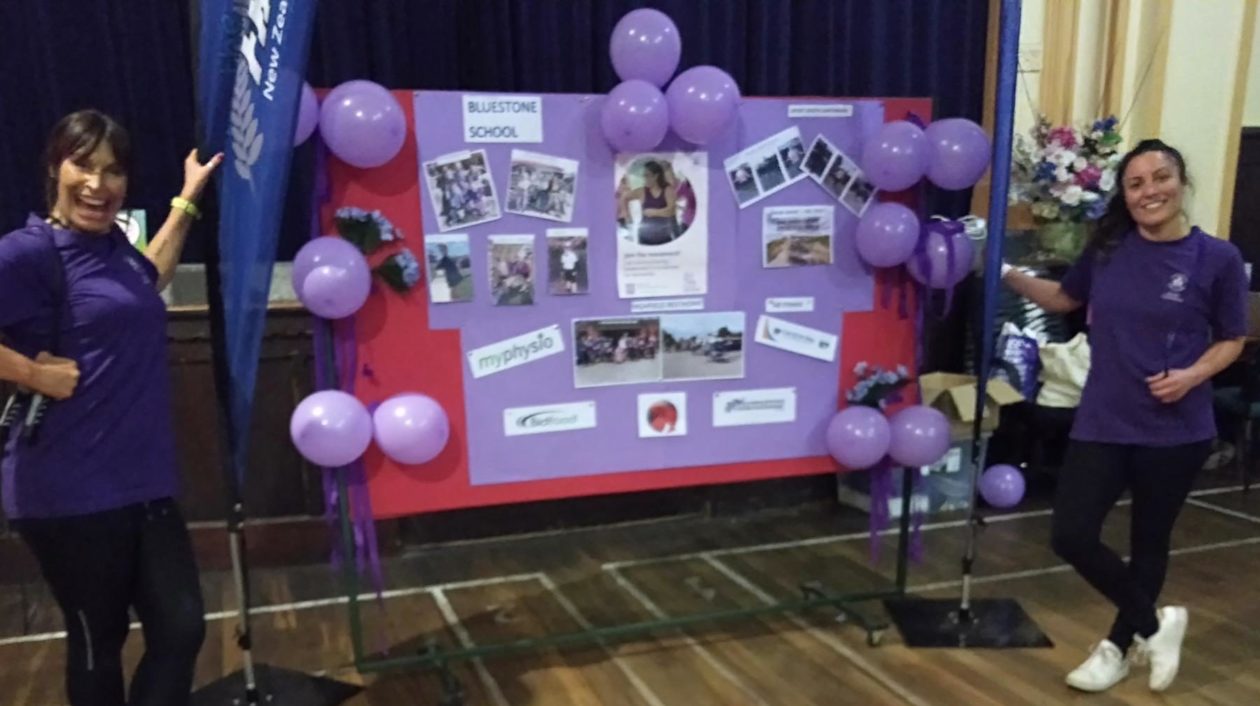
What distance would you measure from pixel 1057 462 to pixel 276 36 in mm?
3704

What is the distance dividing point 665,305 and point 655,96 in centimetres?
57

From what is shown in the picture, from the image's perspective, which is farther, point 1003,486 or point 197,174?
point 1003,486

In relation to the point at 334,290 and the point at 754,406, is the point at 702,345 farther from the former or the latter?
the point at 334,290

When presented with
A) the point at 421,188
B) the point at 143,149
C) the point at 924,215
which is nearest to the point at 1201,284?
the point at 924,215

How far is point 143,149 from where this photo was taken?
3.41 meters

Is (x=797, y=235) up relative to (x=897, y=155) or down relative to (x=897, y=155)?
down

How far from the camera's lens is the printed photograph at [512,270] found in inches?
102

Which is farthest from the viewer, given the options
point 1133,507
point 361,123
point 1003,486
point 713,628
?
point 1003,486

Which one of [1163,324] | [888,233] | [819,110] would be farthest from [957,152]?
[1163,324]

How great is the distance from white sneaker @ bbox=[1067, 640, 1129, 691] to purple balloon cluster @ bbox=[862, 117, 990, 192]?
132 cm

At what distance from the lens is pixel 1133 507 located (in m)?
2.56

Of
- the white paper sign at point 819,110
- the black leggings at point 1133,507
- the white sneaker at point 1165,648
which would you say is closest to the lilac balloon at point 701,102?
the white paper sign at point 819,110

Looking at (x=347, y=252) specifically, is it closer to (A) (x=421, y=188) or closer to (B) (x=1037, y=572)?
(A) (x=421, y=188)

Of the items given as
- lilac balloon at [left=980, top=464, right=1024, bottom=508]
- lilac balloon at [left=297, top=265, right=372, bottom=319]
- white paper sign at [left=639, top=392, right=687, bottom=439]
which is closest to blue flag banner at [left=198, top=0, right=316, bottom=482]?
lilac balloon at [left=297, top=265, right=372, bottom=319]
